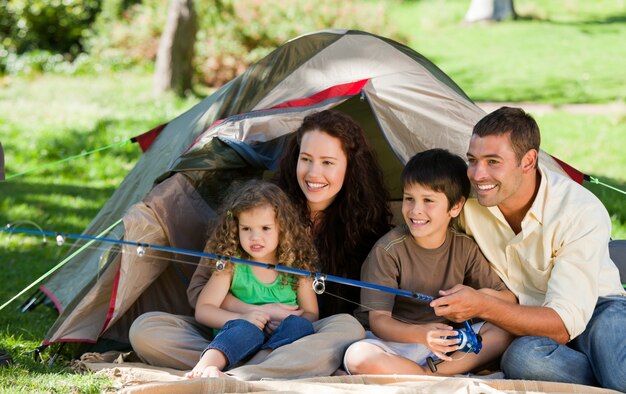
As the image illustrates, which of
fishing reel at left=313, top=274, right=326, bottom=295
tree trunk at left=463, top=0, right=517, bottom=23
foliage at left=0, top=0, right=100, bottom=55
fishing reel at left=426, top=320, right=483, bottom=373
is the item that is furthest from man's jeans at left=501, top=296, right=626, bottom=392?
tree trunk at left=463, top=0, right=517, bottom=23

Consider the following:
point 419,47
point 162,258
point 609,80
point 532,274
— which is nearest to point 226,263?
point 162,258

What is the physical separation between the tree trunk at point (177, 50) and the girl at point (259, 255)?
22.0 ft

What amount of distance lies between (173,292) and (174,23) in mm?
6505

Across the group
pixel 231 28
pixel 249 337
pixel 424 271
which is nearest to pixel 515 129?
pixel 424 271

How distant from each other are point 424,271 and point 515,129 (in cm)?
62

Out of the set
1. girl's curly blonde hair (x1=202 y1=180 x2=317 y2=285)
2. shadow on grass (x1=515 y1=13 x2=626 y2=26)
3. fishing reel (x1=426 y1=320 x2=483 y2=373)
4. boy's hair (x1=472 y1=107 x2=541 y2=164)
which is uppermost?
shadow on grass (x1=515 y1=13 x2=626 y2=26)

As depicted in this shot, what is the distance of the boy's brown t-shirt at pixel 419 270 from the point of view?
3.37m

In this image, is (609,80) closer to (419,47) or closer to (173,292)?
(419,47)

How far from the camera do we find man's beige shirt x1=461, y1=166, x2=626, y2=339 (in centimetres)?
319

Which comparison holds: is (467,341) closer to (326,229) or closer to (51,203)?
(326,229)

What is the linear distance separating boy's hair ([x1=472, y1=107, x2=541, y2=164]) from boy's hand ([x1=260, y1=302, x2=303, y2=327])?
958 mm

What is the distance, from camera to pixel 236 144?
379cm

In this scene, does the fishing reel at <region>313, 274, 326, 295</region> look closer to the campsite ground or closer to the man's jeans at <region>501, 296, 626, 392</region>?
the man's jeans at <region>501, 296, 626, 392</region>

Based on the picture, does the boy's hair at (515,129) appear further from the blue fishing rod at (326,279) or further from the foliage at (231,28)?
the foliage at (231,28)
